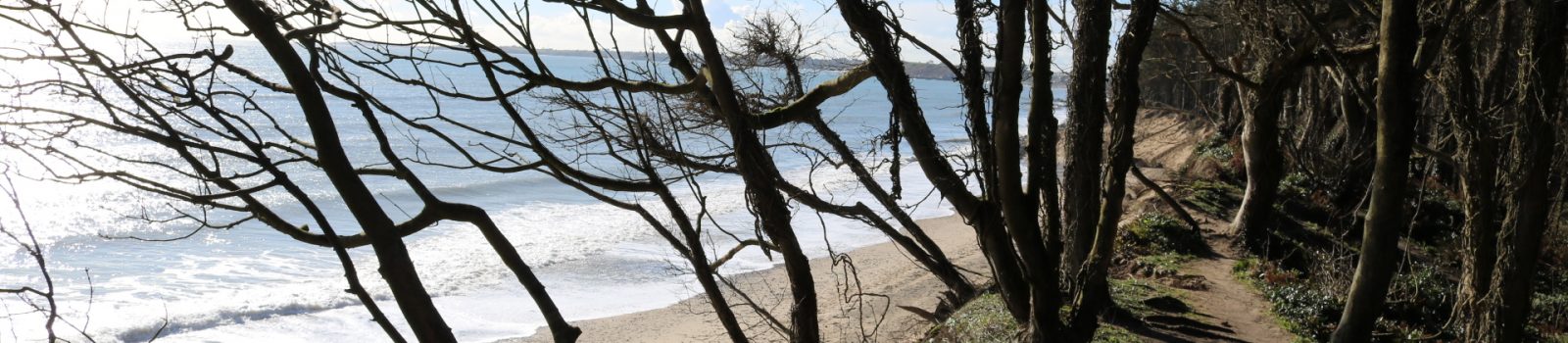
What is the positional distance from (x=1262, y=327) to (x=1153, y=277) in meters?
2.35

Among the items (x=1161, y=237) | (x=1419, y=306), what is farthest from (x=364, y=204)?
(x=1161, y=237)

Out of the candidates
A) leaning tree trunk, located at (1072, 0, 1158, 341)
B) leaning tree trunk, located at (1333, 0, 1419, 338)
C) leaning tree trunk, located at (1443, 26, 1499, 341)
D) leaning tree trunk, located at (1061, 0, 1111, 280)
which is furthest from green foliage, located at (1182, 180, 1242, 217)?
leaning tree trunk, located at (1061, 0, 1111, 280)

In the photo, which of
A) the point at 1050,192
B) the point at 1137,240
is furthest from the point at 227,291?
the point at 1050,192

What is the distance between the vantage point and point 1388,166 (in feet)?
17.1

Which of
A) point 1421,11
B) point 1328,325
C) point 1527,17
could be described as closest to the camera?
point 1527,17

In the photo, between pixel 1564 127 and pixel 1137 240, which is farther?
pixel 1137 240

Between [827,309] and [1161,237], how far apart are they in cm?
496

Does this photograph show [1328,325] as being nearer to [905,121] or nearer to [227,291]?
[905,121]

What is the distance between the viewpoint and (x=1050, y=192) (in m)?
3.86

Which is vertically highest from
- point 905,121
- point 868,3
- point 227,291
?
point 868,3

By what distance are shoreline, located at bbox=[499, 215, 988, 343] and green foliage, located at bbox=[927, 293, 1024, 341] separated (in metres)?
0.83

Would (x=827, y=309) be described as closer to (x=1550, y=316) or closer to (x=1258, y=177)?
(x=1258, y=177)

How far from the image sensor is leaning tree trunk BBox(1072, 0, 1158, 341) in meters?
5.06

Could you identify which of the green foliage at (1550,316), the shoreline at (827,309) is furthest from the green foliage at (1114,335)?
the green foliage at (1550,316)
